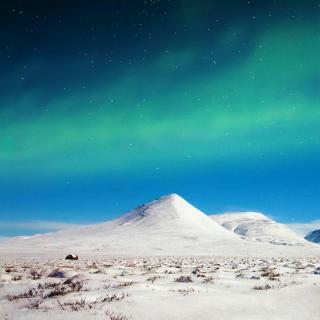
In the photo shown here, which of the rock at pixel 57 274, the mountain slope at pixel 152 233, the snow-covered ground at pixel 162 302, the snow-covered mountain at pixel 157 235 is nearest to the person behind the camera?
the snow-covered ground at pixel 162 302

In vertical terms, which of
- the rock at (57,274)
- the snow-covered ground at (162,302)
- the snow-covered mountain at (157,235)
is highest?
the snow-covered mountain at (157,235)

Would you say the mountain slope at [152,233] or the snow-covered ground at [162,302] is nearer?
the snow-covered ground at [162,302]

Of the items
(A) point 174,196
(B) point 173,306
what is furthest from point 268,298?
(A) point 174,196

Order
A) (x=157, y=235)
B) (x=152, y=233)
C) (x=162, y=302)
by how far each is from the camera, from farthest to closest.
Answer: (x=152, y=233) < (x=157, y=235) < (x=162, y=302)

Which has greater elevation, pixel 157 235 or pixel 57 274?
pixel 157 235

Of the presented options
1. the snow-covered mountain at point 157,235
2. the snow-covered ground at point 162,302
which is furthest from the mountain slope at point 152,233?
the snow-covered ground at point 162,302

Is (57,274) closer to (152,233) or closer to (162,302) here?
(162,302)

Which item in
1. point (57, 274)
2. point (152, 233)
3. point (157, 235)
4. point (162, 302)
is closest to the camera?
point (162, 302)

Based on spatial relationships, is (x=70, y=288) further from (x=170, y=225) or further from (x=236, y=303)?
(x=170, y=225)

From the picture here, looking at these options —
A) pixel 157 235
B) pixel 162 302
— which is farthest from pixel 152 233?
pixel 162 302

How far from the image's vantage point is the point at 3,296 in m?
12.2

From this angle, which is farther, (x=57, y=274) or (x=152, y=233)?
(x=152, y=233)

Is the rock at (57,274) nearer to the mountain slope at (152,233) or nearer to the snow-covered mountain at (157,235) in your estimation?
the snow-covered mountain at (157,235)

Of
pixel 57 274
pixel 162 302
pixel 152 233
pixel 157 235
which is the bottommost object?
pixel 162 302
